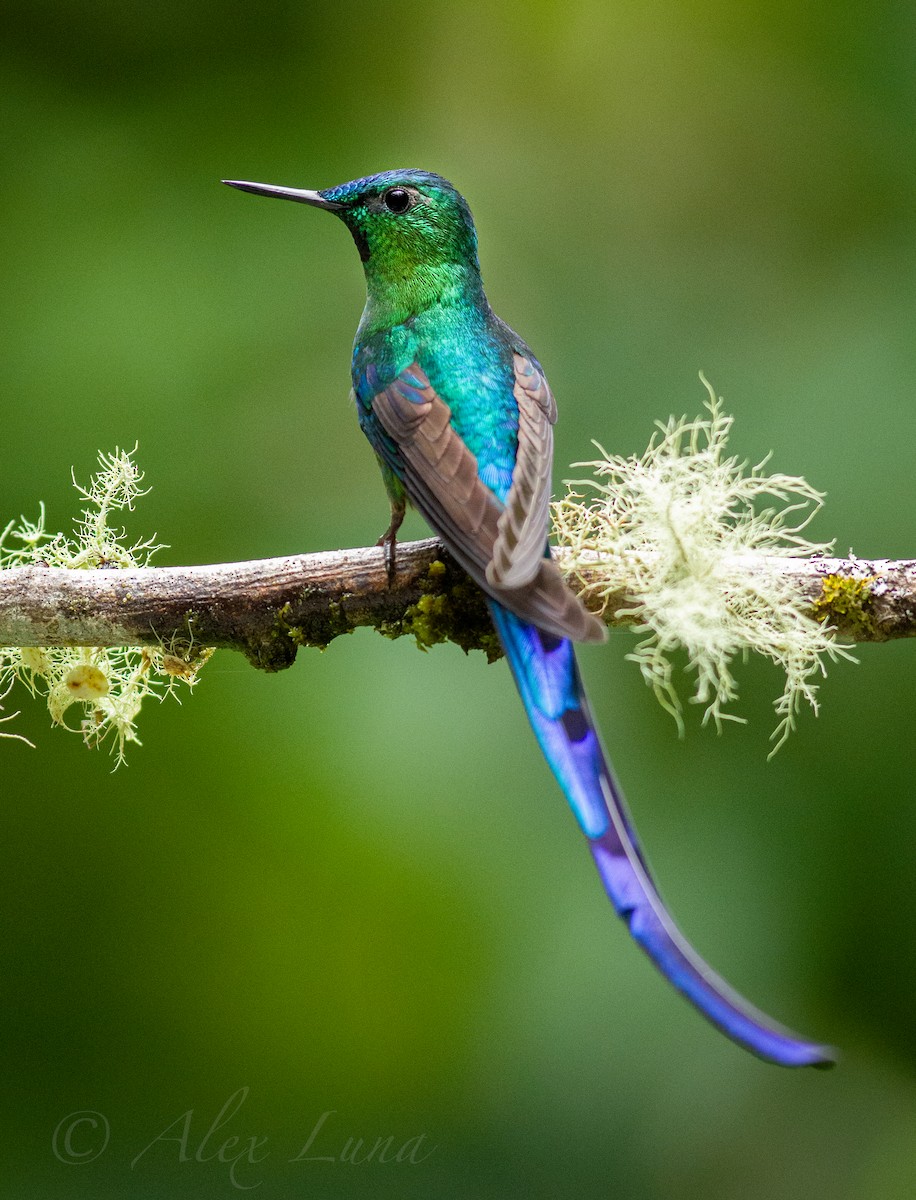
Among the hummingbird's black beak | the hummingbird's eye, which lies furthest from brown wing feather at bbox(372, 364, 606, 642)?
the hummingbird's black beak

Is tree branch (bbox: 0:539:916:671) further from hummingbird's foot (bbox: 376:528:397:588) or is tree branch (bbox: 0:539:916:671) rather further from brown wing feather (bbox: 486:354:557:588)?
brown wing feather (bbox: 486:354:557:588)

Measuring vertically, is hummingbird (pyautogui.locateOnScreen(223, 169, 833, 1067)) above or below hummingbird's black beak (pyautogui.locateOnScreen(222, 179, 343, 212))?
below

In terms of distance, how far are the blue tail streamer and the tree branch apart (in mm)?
196

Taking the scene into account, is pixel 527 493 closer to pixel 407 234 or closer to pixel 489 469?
pixel 489 469

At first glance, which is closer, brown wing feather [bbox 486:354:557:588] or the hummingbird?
the hummingbird

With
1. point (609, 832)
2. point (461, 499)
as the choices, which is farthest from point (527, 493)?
point (609, 832)

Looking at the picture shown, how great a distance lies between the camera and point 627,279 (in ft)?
12.7

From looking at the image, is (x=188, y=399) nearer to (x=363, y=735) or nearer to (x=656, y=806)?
(x=363, y=735)

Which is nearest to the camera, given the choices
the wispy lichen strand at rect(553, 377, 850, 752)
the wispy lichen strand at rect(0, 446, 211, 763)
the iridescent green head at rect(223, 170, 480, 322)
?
the wispy lichen strand at rect(553, 377, 850, 752)

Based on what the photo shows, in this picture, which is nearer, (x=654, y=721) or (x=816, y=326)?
(x=654, y=721)

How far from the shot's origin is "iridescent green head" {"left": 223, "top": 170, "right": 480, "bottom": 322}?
2682 millimetres

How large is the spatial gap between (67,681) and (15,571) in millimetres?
254

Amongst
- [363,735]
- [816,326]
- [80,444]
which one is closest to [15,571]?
[363,735]

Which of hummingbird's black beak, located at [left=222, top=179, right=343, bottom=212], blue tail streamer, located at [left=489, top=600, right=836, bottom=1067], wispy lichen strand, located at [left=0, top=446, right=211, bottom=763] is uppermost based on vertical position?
hummingbird's black beak, located at [left=222, top=179, right=343, bottom=212]
